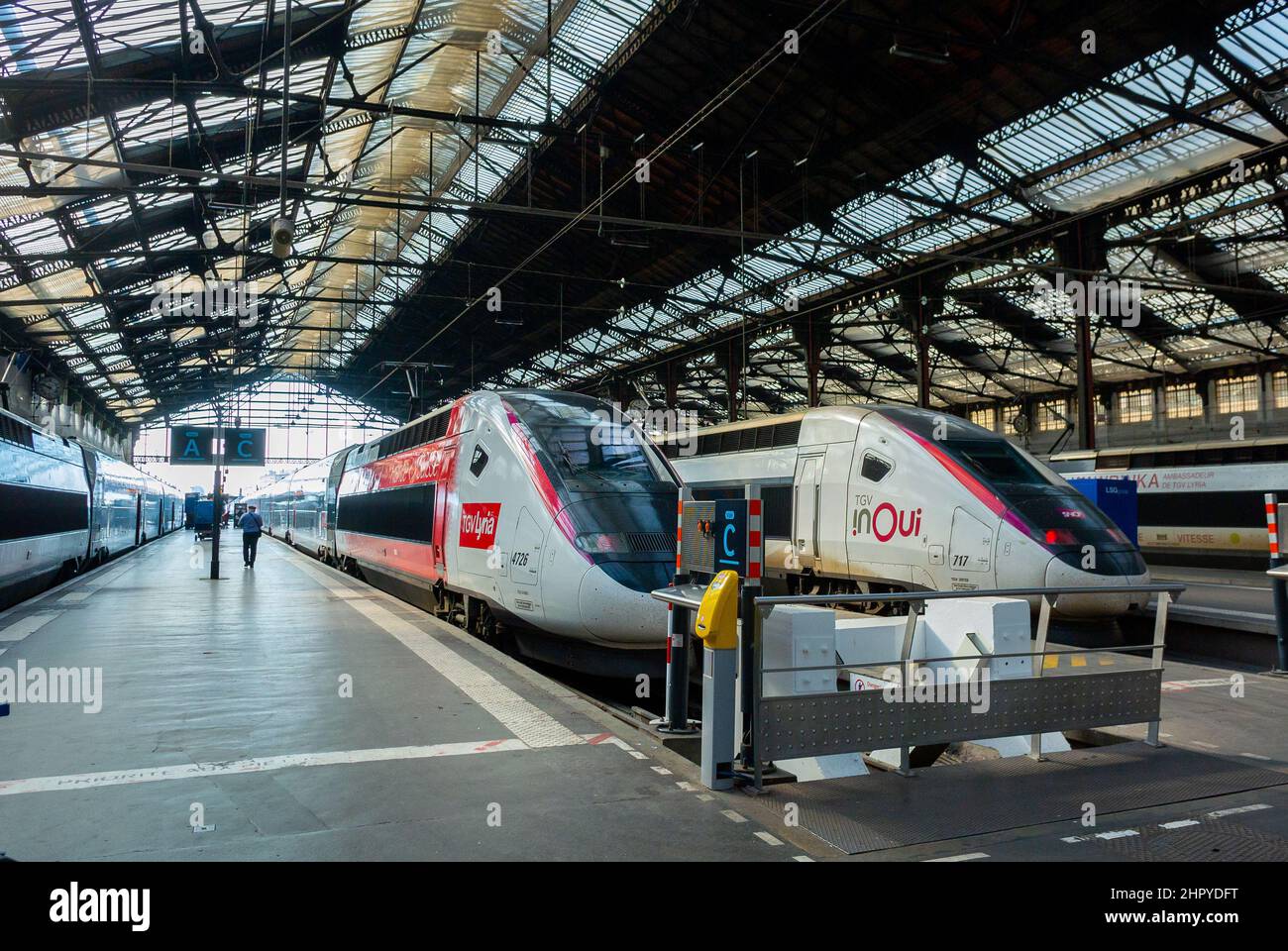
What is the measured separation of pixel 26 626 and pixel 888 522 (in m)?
10.4

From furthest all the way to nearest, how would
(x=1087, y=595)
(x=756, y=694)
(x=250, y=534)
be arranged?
(x=250, y=534), (x=1087, y=595), (x=756, y=694)

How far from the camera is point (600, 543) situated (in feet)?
27.0

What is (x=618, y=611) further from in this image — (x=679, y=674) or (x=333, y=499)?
(x=333, y=499)

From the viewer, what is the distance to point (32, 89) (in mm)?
13617

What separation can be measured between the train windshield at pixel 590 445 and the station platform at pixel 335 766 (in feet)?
6.59

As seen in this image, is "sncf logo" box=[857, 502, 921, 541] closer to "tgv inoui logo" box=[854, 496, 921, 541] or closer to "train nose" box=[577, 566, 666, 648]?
"tgv inoui logo" box=[854, 496, 921, 541]

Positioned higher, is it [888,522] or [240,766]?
[888,522]

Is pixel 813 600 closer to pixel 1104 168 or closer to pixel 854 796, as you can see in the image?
pixel 854 796

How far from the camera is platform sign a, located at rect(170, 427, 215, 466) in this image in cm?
1898

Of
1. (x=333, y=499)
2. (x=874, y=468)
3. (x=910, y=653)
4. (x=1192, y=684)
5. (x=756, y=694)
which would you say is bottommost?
(x=1192, y=684)
